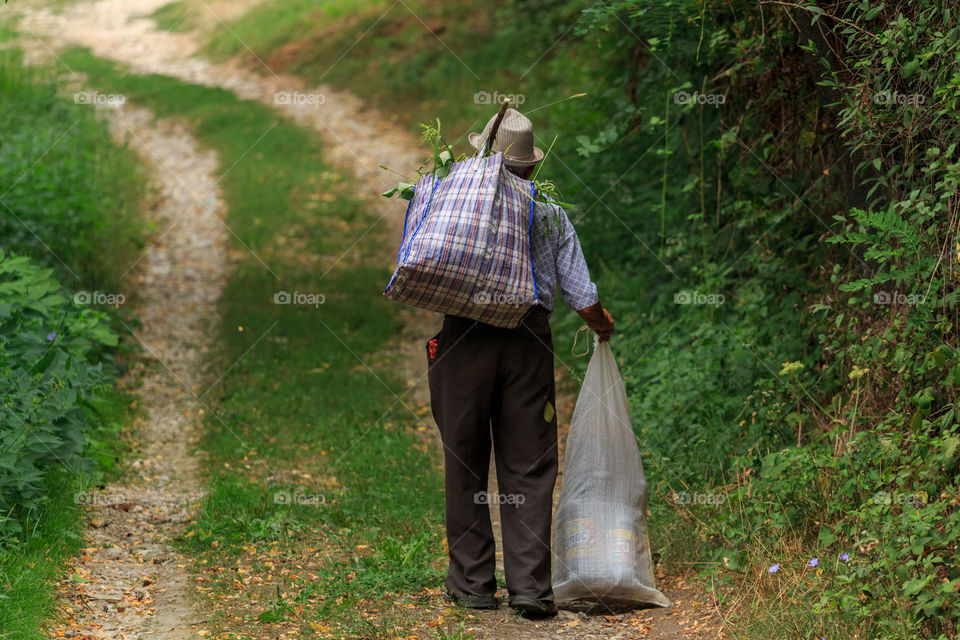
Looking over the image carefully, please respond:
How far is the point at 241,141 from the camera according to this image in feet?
53.5

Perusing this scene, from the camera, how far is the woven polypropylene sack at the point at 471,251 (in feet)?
12.6

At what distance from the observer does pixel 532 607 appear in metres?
4.25

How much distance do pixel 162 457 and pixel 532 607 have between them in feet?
11.0

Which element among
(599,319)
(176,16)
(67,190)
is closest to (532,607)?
(599,319)

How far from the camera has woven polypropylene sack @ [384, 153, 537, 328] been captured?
12.6 feet

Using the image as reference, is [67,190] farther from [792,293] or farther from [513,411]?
[792,293]

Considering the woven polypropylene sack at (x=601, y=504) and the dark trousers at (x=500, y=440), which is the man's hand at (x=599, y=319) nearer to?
the woven polypropylene sack at (x=601, y=504)

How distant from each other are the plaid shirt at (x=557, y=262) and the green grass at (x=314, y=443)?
1.49 meters

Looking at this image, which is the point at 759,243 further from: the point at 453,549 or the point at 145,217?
the point at 145,217

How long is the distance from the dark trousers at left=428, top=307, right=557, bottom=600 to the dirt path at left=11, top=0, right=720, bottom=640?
0.22 metres

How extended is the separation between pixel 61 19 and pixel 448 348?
81.1ft

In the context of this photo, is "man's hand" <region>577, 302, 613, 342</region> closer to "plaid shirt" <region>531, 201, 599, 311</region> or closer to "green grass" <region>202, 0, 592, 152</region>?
"plaid shirt" <region>531, 201, 599, 311</region>

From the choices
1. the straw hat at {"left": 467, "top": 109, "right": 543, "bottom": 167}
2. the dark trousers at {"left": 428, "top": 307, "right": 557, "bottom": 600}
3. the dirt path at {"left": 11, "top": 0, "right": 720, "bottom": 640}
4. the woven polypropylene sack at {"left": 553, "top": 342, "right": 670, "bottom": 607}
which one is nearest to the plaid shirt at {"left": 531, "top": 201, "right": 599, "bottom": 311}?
the dark trousers at {"left": 428, "top": 307, "right": 557, "bottom": 600}

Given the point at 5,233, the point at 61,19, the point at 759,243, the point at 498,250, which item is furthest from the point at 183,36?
the point at 498,250
